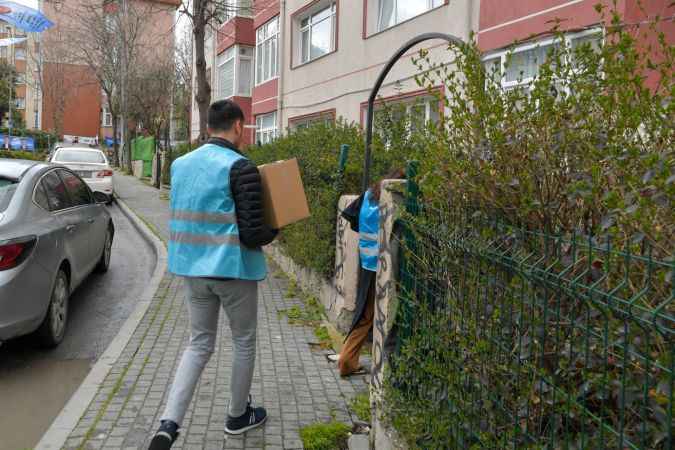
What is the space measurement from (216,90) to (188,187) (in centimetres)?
3057

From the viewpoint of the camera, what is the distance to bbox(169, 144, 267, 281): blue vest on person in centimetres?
364

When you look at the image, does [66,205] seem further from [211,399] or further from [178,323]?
[211,399]

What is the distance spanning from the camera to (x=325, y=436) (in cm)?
401

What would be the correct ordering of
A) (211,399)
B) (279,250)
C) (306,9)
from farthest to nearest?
(306,9)
(279,250)
(211,399)

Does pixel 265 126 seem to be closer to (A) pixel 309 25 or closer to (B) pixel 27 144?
(A) pixel 309 25

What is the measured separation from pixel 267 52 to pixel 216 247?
21776 millimetres

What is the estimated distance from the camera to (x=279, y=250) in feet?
31.6

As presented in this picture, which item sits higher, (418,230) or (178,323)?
(418,230)

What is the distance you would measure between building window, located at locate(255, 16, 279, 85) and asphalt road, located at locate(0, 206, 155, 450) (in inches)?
614

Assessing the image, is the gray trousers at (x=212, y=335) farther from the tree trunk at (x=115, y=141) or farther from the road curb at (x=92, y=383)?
→ the tree trunk at (x=115, y=141)

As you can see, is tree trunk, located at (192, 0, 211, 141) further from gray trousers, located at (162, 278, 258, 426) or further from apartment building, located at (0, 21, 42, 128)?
apartment building, located at (0, 21, 42, 128)

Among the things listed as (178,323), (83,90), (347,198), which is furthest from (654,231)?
(83,90)

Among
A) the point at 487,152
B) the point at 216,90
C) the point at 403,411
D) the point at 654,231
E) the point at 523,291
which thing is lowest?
the point at 403,411

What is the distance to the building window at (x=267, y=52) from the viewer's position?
76.3 ft
